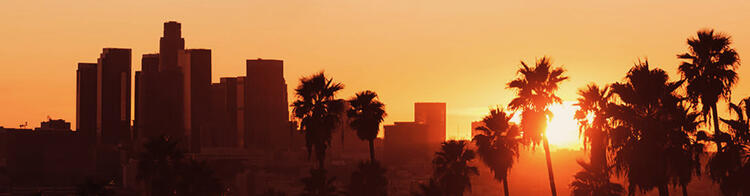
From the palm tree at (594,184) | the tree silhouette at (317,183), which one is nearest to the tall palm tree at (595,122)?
the palm tree at (594,184)

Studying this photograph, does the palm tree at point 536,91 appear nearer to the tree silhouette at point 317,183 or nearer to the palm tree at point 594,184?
the palm tree at point 594,184

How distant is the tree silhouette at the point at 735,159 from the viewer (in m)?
60.8

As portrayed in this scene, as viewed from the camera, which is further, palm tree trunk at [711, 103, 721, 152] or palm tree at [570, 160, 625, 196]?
palm tree at [570, 160, 625, 196]

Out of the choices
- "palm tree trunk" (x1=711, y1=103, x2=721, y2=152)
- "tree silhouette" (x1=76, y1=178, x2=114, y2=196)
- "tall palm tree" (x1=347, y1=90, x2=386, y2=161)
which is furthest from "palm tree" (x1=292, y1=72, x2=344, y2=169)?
"palm tree trunk" (x1=711, y1=103, x2=721, y2=152)

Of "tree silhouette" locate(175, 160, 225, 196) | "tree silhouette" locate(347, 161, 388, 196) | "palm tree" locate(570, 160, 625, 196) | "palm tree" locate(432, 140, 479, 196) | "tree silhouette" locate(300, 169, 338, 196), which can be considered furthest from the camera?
"tree silhouette" locate(347, 161, 388, 196)

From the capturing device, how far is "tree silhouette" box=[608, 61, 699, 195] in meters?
62.9

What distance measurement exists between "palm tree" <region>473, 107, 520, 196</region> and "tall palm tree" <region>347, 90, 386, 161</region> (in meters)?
8.20

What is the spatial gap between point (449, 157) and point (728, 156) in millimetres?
40038

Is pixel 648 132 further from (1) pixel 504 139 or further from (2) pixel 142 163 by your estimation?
(2) pixel 142 163

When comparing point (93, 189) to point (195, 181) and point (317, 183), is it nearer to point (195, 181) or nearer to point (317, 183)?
point (195, 181)

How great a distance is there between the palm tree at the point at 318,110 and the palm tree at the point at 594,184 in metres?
19.8

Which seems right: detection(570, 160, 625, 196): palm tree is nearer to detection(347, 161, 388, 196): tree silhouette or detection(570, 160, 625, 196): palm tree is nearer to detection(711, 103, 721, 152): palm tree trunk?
detection(711, 103, 721, 152): palm tree trunk

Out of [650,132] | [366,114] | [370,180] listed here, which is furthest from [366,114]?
[650,132]

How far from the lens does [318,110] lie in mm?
87625
